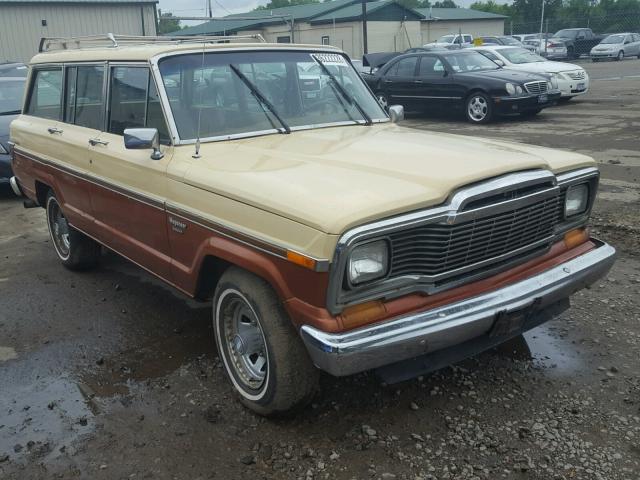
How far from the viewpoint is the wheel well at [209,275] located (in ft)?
12.0

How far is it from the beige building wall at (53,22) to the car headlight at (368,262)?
31.4 metres

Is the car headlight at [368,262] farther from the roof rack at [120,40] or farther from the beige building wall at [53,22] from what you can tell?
the beige building wall at [53,22]

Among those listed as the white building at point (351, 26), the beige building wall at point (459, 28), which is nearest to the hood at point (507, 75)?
the white building at point (351, 26)

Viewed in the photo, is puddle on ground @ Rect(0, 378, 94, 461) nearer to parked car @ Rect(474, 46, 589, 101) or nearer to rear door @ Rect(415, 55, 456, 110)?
rear door @ Rect(415, 55, 456, 110)

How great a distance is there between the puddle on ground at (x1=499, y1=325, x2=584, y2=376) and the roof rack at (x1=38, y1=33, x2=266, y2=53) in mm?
3114

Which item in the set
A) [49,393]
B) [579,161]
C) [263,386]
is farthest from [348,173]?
[49,393]

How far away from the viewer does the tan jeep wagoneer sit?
2.93m

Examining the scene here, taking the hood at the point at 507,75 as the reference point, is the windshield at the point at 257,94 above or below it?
above

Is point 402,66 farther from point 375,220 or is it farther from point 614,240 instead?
point 375,220

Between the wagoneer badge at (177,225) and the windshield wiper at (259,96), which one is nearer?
the wagoneer badge at (177,225)

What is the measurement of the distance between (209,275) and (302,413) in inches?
38.1

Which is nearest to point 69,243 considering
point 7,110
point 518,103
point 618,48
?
point 7,110

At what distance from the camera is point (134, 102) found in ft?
14.4

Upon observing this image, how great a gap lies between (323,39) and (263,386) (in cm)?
3860
